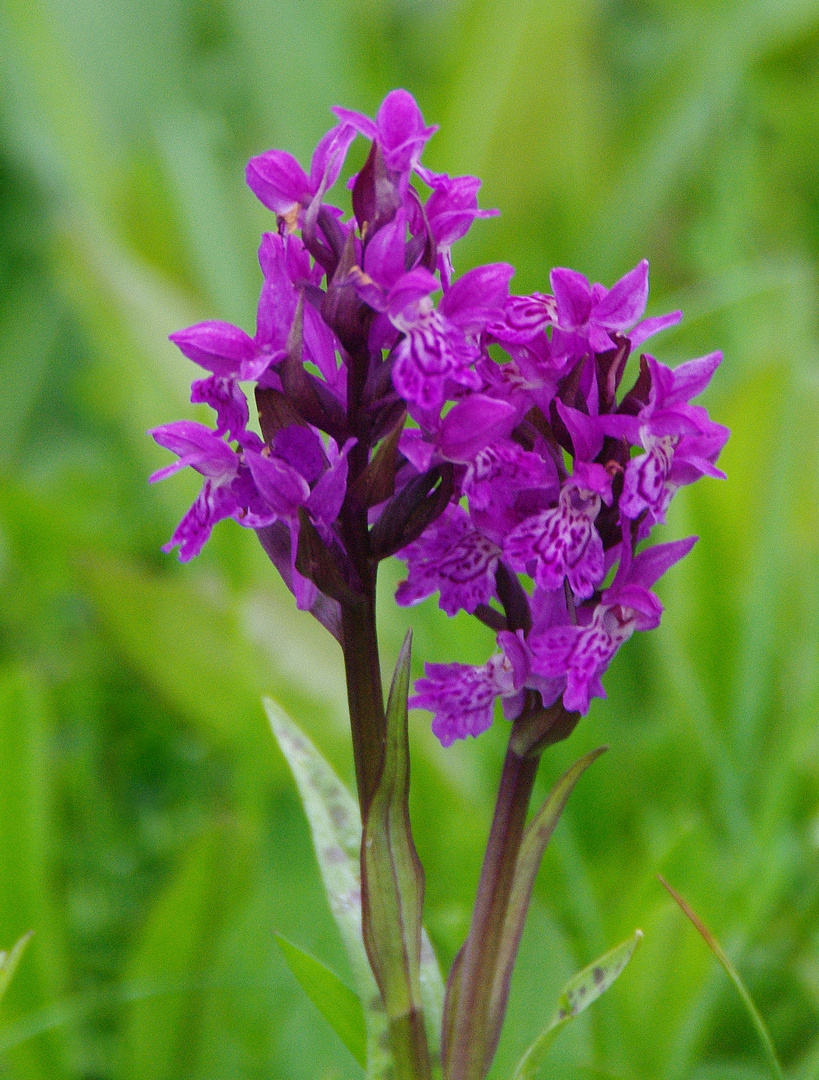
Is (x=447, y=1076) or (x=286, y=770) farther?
(x=286, y=770)

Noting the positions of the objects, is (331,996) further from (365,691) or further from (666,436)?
(666,436)

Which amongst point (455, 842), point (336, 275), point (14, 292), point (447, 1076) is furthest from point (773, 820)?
point (14, 292)

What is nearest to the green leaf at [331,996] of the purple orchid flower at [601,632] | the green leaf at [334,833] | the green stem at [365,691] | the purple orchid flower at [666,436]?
the green leaf at [334,833]

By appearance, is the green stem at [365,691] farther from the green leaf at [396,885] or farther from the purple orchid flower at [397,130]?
the purple orchid flower at [397,130]

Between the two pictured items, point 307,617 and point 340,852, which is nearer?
point 340,852

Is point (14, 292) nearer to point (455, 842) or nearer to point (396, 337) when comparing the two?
point (455, 842)

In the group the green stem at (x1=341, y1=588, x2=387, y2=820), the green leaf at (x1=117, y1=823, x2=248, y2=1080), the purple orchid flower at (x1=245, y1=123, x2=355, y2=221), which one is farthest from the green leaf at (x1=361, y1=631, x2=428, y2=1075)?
the green leaf at (x1=117, y1=823, x2=248, y2=1080)

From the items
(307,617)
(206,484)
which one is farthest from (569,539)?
(307,617)
